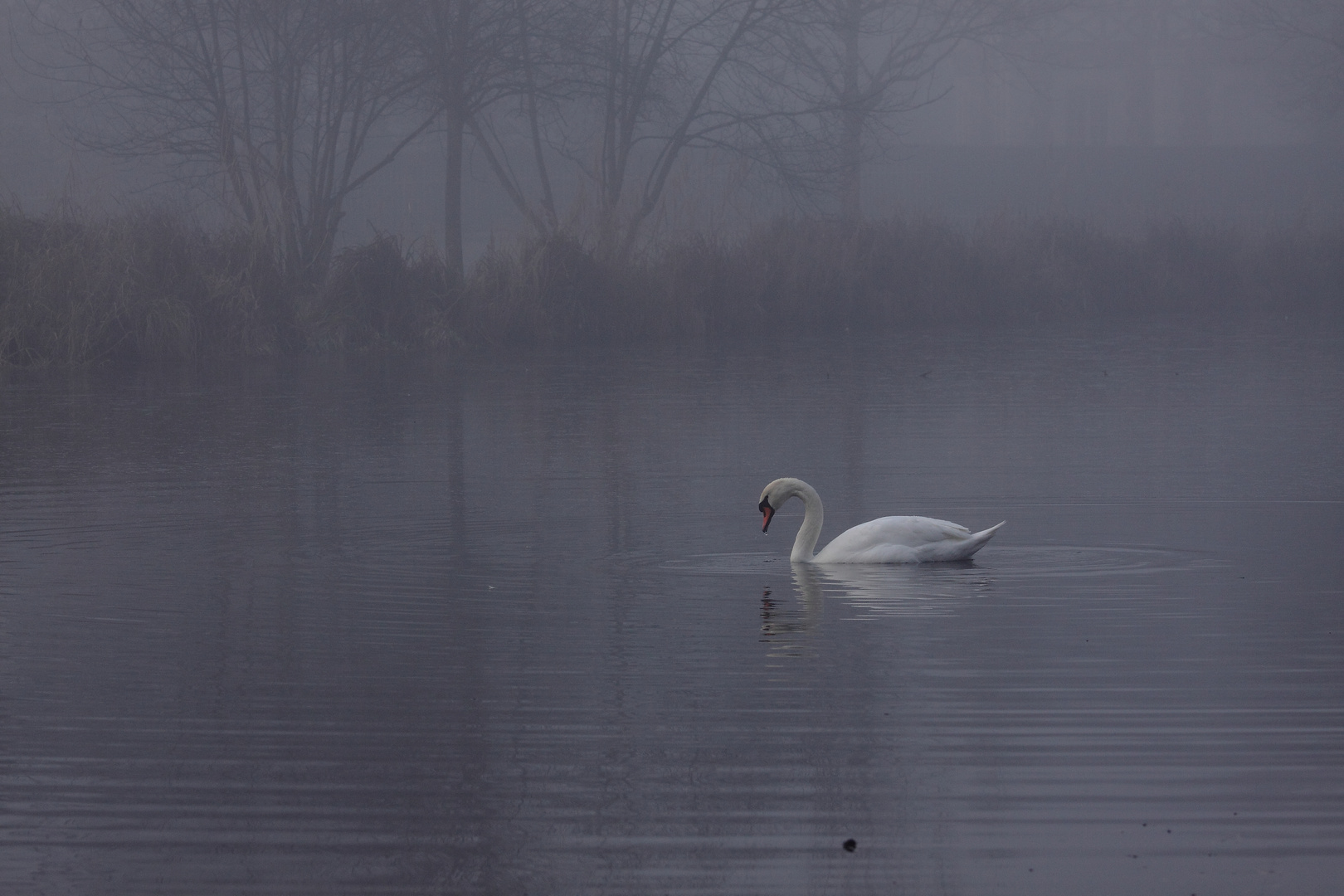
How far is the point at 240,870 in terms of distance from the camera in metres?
4.59

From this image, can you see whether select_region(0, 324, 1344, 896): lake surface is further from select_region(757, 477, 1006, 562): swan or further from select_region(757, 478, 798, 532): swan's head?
select_region(757, 478, 798, 532): swan's head

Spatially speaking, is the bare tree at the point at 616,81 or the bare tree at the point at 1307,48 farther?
the bare tree at the point at 1307,48

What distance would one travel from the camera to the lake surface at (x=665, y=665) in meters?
4.71

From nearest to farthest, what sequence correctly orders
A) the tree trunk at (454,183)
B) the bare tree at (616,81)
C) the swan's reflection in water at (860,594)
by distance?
the swan's reflection in water at (860,594)
the bare tree at (616,81)
the tree trunk at (454,183)

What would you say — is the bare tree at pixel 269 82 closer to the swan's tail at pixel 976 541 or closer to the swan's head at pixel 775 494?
the swan's head at pixel 775 494

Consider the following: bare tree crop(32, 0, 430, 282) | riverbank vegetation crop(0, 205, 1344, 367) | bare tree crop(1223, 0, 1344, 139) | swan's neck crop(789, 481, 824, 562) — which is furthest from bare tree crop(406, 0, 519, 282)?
bare tree crop(1223, 0, 1344, 139)

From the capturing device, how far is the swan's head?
31.0 feet

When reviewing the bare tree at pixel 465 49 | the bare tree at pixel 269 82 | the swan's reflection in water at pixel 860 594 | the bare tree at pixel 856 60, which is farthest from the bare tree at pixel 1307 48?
the swan's reflection in water at pixel 860 594

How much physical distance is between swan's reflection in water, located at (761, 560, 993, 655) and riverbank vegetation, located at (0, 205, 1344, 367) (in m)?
14.6

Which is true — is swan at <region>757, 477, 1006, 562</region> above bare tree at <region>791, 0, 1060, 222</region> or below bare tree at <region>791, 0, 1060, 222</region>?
below

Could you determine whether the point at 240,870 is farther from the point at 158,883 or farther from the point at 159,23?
the point at 159,23

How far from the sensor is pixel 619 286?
25250 millimetres

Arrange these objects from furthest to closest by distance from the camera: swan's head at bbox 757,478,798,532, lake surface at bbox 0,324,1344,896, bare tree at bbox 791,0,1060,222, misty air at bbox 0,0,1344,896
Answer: bare tree at bbox 791,0,1060,222, swan's head at bbox 757,478,798,532, misty air at bbox 0,0,1344,896, lake surface at bbox 0,324,1344,896

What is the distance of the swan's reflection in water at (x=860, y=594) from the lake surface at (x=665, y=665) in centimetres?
3
